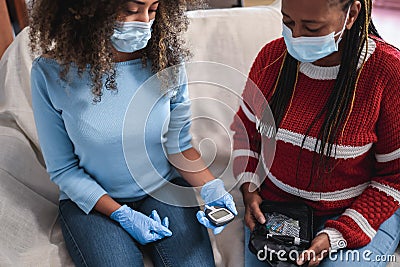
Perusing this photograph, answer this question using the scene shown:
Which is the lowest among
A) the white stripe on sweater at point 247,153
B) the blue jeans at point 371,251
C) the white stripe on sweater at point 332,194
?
the blue jeans at point 371,251

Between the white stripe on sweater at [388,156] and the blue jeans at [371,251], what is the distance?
17 centimetres

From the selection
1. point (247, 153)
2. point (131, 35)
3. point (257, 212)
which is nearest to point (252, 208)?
point (257, 212)

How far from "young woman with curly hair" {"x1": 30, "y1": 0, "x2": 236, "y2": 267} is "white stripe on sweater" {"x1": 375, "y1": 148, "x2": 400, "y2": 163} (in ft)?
1.20

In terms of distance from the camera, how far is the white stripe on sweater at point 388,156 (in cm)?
110

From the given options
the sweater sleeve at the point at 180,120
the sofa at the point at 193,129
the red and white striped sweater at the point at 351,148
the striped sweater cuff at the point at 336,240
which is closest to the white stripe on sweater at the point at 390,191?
the red and white striped sweater at the point at 351,148

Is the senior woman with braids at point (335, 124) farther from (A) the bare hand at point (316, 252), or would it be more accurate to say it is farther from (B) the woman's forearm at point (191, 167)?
(B) the woman's forearm at point (191, 167)

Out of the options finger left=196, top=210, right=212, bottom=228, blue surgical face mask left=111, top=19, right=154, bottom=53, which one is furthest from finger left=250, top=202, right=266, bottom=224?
blue surgical face mask left=111, top=19, right=154, bottom=53

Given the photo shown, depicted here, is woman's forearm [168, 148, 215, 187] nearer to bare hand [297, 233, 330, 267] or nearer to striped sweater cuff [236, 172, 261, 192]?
striped sweater cuff [236, 172, 261, 192]

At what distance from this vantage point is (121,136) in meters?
1.18

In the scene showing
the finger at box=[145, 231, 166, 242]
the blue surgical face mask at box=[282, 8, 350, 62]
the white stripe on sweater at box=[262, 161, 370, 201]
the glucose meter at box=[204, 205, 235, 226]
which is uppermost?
the blue surgical face mask at box=[282, 8, 350, 62]

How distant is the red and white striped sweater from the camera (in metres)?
1.08

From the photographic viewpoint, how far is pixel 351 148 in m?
1.11

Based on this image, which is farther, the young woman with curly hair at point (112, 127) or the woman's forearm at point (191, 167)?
the woman's forearm at point (191, 167)

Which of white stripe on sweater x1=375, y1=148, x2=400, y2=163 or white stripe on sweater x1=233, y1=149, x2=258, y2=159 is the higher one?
white stripe on sweater x1=375, y1=148, x2=400, y2=163
